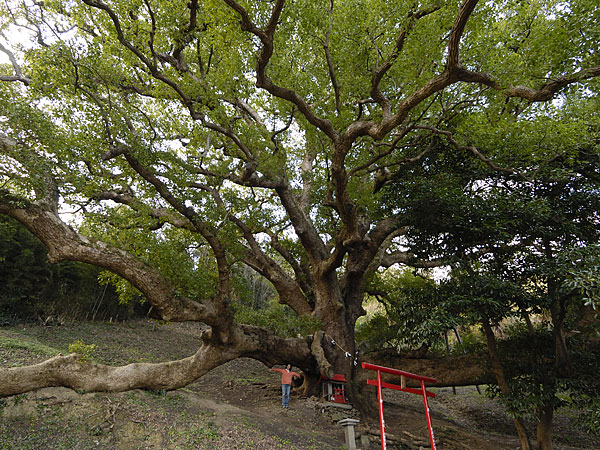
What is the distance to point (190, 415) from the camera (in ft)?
18.3

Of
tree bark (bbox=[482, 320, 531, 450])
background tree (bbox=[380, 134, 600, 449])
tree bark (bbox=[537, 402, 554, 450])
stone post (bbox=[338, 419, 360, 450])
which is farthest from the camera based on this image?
tree bark (bbox=[482, 320, 531, 450])

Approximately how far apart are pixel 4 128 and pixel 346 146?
5.60 meters

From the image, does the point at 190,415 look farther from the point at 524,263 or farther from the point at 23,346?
the point at 524,263

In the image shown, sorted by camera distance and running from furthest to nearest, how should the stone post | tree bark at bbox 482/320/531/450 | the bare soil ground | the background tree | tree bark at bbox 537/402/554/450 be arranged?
tree bark at bbox 482/320/531/450
tree bark at bbox 537/402/554/450
the background tree
the stone post
the bare soil ground

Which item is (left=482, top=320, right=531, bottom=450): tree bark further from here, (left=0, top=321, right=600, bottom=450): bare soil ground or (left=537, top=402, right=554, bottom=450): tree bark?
(left=0, top=321, right=600, bottom=450): bare soil ground

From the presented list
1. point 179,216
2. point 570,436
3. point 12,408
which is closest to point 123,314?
point 179,216

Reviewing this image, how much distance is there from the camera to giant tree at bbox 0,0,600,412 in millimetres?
5188

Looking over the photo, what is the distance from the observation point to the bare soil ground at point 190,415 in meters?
4.43

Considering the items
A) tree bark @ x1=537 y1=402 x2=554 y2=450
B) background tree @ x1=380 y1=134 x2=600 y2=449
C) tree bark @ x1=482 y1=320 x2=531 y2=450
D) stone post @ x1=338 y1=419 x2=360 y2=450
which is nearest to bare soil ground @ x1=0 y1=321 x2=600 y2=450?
stone post @ x1=338 y1=419 x2=360 y2=450

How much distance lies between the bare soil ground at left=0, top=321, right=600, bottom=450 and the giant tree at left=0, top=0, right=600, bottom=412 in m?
0.41

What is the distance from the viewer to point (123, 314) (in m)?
12.7

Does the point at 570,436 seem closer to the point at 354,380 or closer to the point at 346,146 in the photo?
the point at 354,380

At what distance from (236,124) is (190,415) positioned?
20.4ft

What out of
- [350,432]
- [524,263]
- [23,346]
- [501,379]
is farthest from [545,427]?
[23,346]
